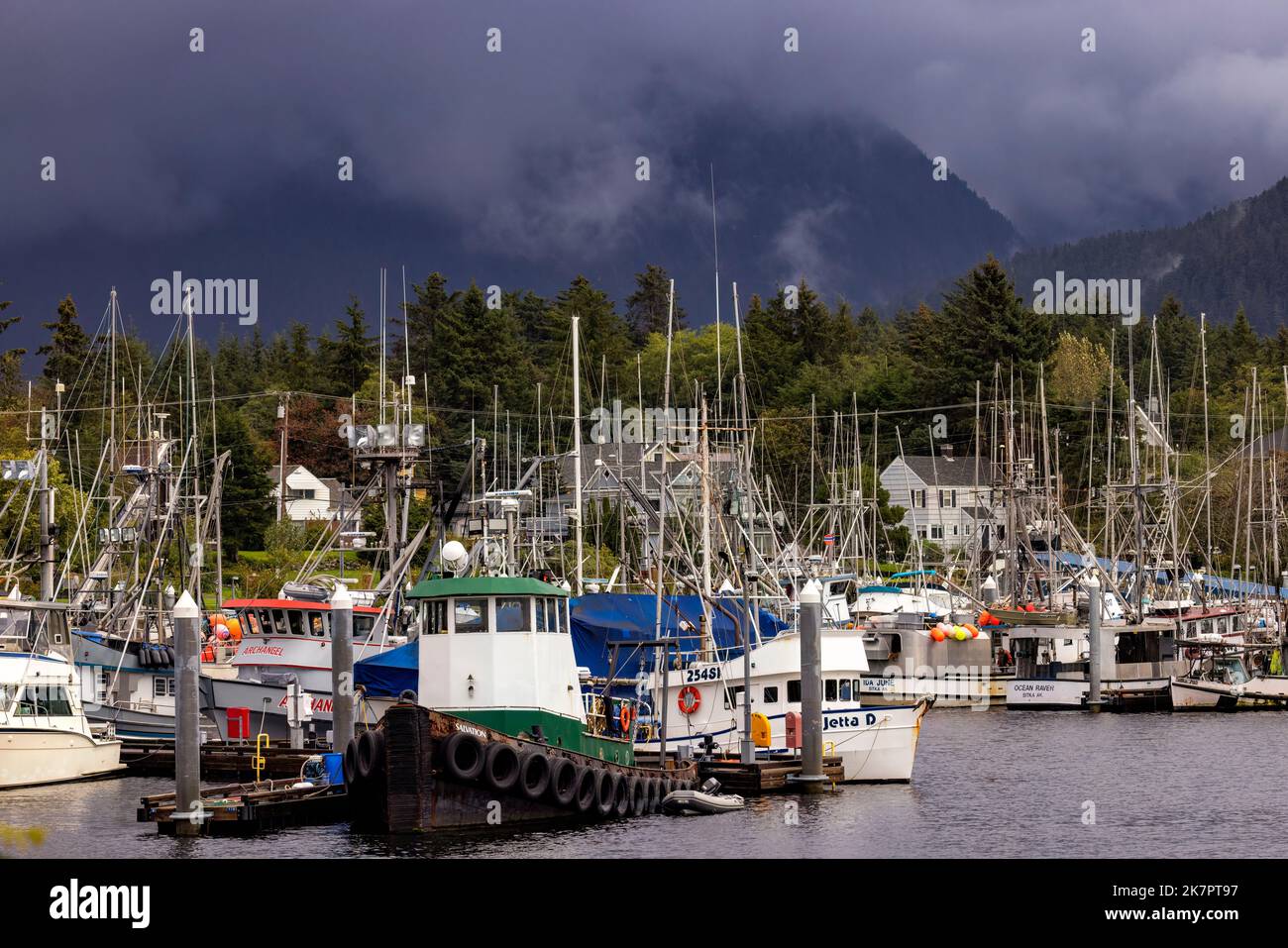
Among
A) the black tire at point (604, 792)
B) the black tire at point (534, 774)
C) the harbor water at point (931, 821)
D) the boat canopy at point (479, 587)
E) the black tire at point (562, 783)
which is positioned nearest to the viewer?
the harbor water at point (931, 821)

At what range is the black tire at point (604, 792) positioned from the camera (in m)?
39.2

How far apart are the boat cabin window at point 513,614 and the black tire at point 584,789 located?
3.36 m

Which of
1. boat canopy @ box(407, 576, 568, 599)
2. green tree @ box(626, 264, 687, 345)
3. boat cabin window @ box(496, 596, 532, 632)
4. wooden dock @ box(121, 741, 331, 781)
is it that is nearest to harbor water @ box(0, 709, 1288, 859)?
wooden dock @ box(121, 741, 331, 781)

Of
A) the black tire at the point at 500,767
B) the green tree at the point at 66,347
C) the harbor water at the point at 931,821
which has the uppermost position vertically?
the green tree at the point at 66,347

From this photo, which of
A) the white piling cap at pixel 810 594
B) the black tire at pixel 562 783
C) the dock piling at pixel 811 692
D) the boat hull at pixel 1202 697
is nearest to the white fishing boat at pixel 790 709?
the dock piling at pixel 811 692

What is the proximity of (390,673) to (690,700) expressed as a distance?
8.72 metres

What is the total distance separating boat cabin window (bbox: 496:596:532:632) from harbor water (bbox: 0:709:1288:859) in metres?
4.57

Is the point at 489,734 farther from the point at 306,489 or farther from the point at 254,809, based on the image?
the point at 306,489

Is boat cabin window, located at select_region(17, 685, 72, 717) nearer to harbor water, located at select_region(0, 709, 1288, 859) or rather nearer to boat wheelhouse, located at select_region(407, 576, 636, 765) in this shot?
harbor water, located at select_region(0, 709, 1288, 859)

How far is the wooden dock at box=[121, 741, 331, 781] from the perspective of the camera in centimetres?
4838

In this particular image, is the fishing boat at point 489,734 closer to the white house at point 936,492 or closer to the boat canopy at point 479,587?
the boat canopy at point 479,587

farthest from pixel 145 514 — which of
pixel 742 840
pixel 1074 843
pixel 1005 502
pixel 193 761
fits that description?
pixel 1005 502
